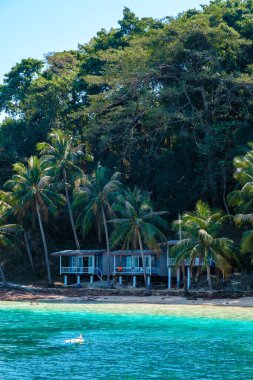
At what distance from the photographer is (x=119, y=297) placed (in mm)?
40719

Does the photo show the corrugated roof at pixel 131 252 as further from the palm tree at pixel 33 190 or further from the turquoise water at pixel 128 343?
the turquoise water at pixel 128 343

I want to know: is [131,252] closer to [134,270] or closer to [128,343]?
[134,270]

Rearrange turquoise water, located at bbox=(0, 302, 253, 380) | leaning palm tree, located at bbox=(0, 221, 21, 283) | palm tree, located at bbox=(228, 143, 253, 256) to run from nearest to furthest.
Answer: turquoise water, located at bbox=(0, 302, 253, 380) → palm tree, located at bbox=(228, 143, 253, 256) → leaning palm tree, located at bbox=(0, 221, 21, 283)

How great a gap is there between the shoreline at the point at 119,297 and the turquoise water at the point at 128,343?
1839 mm

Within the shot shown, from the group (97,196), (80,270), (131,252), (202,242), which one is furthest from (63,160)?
(202,242)

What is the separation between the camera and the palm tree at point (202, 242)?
3784 cm

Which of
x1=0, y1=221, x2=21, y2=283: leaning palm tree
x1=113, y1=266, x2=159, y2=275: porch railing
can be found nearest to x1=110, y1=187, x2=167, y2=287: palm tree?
x1=113, y1=266, x2=159, y2=275: porch railing

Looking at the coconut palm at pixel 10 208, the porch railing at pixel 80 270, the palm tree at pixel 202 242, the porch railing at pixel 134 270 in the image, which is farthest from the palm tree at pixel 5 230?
the palm tree at pixel 202 242

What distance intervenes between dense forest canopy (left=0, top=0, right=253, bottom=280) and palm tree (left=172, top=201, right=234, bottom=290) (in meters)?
8.53

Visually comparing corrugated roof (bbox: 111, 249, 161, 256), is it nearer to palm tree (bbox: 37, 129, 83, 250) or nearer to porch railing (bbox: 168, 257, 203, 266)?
porch railing (bbox: 168, 257, 203, 266)

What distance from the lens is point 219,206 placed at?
50.2 m

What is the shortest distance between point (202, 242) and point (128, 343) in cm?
1492

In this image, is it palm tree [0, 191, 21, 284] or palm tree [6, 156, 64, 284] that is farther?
palm tree [6, 156, 64, 284]

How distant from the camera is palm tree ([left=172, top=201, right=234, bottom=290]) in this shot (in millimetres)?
37844
